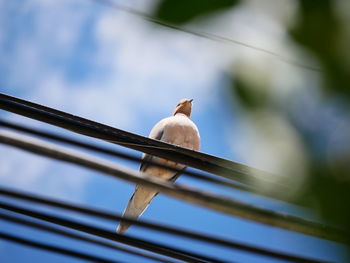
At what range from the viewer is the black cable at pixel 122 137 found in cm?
278

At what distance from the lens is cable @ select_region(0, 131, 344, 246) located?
1731 mm

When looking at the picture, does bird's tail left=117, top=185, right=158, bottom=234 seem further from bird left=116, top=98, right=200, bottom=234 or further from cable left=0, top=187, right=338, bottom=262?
cable left=0, top=187, right=338, bottom=262

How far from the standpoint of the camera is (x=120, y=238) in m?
2.43

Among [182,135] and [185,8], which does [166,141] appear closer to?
[182,135]

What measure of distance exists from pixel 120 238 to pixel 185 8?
1760mm

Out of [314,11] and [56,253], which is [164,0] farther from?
[56,253]

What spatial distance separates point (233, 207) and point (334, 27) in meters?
1.03

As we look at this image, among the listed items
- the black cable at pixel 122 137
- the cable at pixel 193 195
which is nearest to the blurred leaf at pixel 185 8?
the cable at pixel 193 195

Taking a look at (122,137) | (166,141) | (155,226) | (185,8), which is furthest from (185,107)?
(185,8)

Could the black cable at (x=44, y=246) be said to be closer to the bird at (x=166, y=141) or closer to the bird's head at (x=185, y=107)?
the bird at (x=166, y=141)

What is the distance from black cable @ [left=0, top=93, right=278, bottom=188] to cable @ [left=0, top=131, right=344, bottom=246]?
913mm

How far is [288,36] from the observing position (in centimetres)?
82

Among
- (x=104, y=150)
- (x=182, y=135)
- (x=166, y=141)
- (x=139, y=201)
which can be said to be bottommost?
(x=104, y=150)

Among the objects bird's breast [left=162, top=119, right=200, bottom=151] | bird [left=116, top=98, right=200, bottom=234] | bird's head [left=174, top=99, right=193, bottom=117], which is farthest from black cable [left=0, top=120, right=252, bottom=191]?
bird's head [left=174, top=99, right=193, bottom=117]
